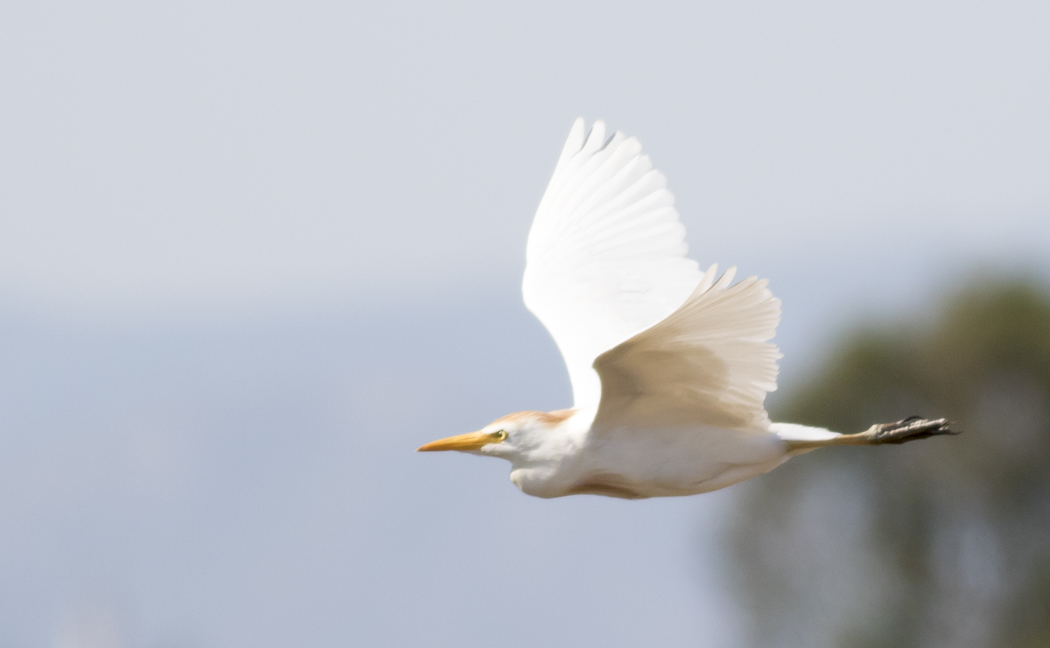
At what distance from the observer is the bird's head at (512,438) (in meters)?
6.14

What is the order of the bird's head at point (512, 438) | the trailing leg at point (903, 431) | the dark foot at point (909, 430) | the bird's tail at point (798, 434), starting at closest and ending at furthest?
the bird's tail at point (798, 434)
the bird's head at point (512, 438)
the trailing leg at point (903, 431)
the dark foot at point (909, 430)

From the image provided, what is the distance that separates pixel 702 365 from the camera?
5.77 meters

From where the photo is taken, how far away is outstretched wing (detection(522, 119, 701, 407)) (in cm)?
777

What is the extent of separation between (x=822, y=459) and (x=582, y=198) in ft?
87.0

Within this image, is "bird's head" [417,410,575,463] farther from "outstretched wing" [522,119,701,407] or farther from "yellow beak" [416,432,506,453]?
"outstretched wing" [522,119,701,407]

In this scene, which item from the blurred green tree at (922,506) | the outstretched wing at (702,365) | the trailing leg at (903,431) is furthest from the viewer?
the blurred green tree at (922,506)

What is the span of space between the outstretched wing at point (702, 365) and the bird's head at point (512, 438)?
297 millimetres

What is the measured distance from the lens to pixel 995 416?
32.2 metres

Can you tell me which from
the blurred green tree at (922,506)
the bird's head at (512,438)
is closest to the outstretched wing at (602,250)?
the bird's head at (512,438)

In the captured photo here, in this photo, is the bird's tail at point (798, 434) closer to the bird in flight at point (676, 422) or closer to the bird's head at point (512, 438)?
the bird in flight at point (676, 422)

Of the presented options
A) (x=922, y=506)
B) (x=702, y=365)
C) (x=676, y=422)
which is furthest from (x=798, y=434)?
(x=922, y=506)

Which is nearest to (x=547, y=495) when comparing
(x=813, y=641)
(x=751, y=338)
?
(x=751, y=338)

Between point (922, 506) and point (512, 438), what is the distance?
91.1ft

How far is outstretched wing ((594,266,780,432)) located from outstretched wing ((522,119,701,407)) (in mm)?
1568
